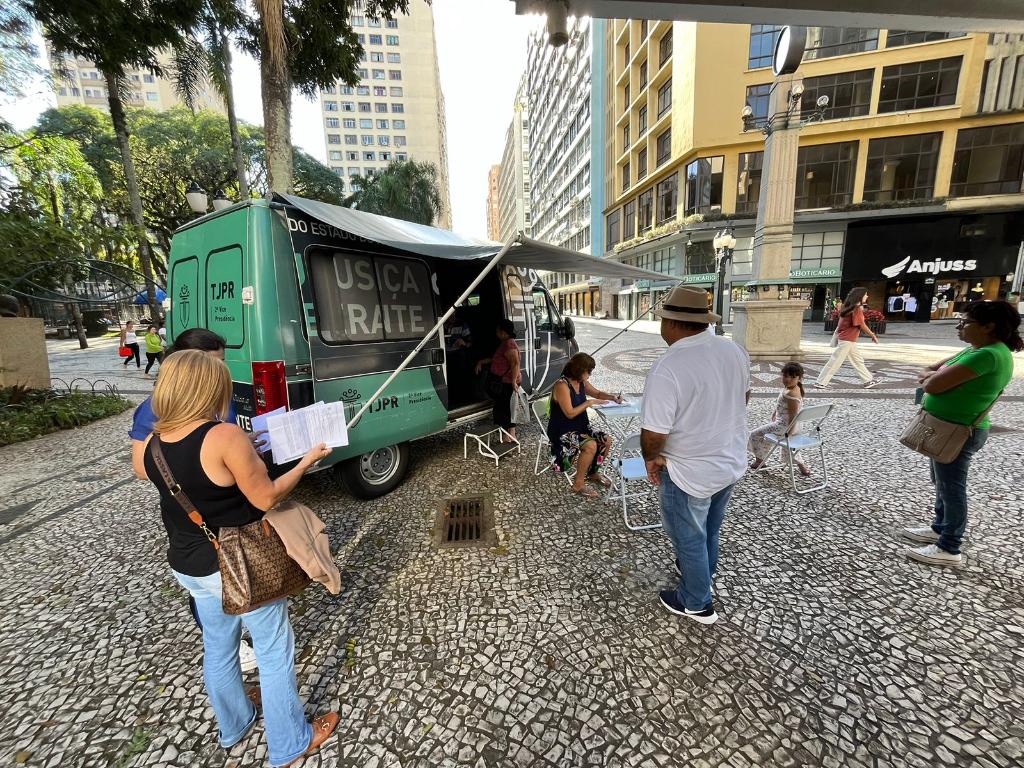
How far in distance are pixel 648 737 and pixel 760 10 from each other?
478 centimetres

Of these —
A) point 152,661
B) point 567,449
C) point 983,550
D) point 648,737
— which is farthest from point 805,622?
point 152,661

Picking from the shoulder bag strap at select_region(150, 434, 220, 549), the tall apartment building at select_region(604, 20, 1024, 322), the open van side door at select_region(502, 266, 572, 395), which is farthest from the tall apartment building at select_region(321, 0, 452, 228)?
the shoulder bag strap at select_region(150, 434, 220, 549)

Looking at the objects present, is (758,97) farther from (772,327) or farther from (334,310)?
(334,310)

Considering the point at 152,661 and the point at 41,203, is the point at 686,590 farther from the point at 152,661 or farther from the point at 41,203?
the point at 41,203

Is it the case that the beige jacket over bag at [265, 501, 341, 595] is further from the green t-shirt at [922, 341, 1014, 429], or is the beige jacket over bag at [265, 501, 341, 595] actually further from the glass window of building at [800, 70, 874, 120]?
the glass window of building at [800, 70, 874, 120]

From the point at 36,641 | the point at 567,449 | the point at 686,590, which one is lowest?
the point at 36,641

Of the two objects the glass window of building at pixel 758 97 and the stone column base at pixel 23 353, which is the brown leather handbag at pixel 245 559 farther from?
the glass window of building at pixel 758 97

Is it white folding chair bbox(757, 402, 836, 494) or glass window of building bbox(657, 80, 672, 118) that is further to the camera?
glass window of building bbox(657, 80, 672, 118)

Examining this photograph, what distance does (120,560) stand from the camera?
320 cm

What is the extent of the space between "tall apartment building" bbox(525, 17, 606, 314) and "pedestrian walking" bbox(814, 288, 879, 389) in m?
27.5

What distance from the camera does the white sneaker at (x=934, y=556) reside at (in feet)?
9.19

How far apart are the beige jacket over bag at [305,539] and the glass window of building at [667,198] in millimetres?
30483

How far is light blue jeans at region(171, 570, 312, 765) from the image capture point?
1565 millimetres

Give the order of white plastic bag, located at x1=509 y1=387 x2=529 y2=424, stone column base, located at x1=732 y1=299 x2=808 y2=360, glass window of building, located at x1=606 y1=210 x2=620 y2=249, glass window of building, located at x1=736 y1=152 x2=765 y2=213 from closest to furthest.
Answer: white plastic bag, located at x1=509 y1=387 x2=529 y2=424 → stone column base, located at x1=732 y1=299 x2=808 y2=360 → glass window of building, located at x1=736 y1=152 x2=765 y2=213 → glass window of building, located at x1=606 y1=210 x2=620 y2=249
